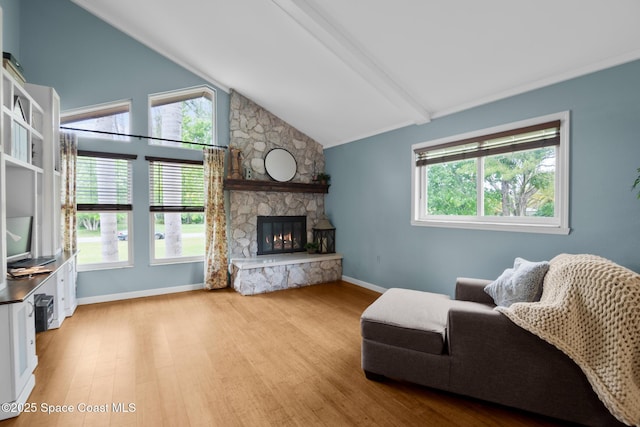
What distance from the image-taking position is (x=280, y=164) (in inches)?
199

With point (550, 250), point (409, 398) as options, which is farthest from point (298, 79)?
point (409, 398)

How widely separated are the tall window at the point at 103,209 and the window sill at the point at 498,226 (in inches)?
152

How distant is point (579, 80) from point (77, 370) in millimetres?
4605

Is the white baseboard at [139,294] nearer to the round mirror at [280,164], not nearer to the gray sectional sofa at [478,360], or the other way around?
the round mirror at [280,164]

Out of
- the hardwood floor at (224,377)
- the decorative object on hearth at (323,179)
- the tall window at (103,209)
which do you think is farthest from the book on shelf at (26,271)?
the decorative object on hearth at (323,179)

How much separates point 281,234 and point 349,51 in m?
3.13

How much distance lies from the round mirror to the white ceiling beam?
226 cm

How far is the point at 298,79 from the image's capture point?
148 inches

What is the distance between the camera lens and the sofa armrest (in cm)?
245

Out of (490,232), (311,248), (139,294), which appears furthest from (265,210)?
(490,232)

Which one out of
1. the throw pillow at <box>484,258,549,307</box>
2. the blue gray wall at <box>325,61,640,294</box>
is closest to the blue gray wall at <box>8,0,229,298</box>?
the blue gray wall at <box>325,61,640,294</box>

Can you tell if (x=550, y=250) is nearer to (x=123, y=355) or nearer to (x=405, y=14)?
(x=405, y=14)

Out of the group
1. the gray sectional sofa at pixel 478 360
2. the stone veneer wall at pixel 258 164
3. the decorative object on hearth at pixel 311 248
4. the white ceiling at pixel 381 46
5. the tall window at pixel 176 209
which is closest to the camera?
the gray sectional sofa at pixel 478 360

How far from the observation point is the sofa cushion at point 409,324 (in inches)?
76.6
